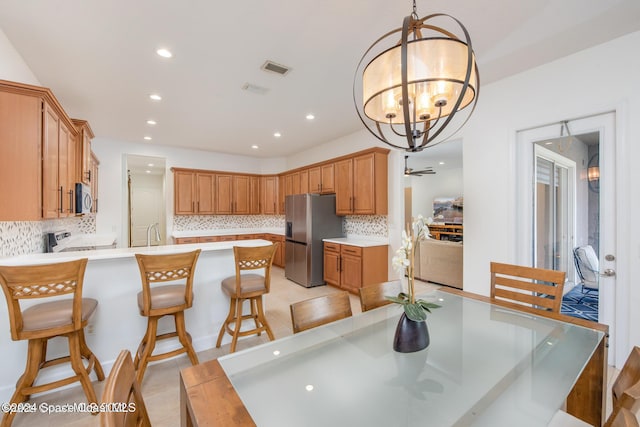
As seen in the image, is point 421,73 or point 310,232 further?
point 310,232

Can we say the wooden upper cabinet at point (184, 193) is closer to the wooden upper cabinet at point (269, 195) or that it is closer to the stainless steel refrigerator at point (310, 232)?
the wooden upper cabinet at point (269, 195)

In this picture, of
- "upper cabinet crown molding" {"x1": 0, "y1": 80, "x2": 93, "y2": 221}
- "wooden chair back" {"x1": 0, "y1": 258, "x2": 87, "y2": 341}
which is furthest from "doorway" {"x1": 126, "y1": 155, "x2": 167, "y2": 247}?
"wooden chair back" {"x1": 0, "y1": 258, "x2": 87, "y2": 341}

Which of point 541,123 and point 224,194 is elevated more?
point 541,123

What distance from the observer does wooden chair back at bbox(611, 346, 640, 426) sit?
0.72 m

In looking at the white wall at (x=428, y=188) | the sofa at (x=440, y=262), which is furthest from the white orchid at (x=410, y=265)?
the white wall at (x=428, y=188)

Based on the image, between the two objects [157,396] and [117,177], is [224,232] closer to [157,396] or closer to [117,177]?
[117,177]

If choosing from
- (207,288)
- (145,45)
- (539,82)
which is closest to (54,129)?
(145,45)

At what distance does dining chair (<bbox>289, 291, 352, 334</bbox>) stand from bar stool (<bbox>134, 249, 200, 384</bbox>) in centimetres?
114

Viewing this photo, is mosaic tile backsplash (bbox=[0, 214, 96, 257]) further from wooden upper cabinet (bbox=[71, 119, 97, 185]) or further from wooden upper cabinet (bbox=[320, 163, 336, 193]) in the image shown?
wooden upper cabinet (bbox=[320, 163, 336, 193])

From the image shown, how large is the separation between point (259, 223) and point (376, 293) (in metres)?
5.82

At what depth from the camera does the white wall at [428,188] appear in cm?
862

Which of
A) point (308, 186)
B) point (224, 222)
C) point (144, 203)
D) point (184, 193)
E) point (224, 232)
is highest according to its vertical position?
point (308, 186)

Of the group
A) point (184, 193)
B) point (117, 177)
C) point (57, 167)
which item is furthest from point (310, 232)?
point (117, 177)

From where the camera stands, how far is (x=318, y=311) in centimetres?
158
